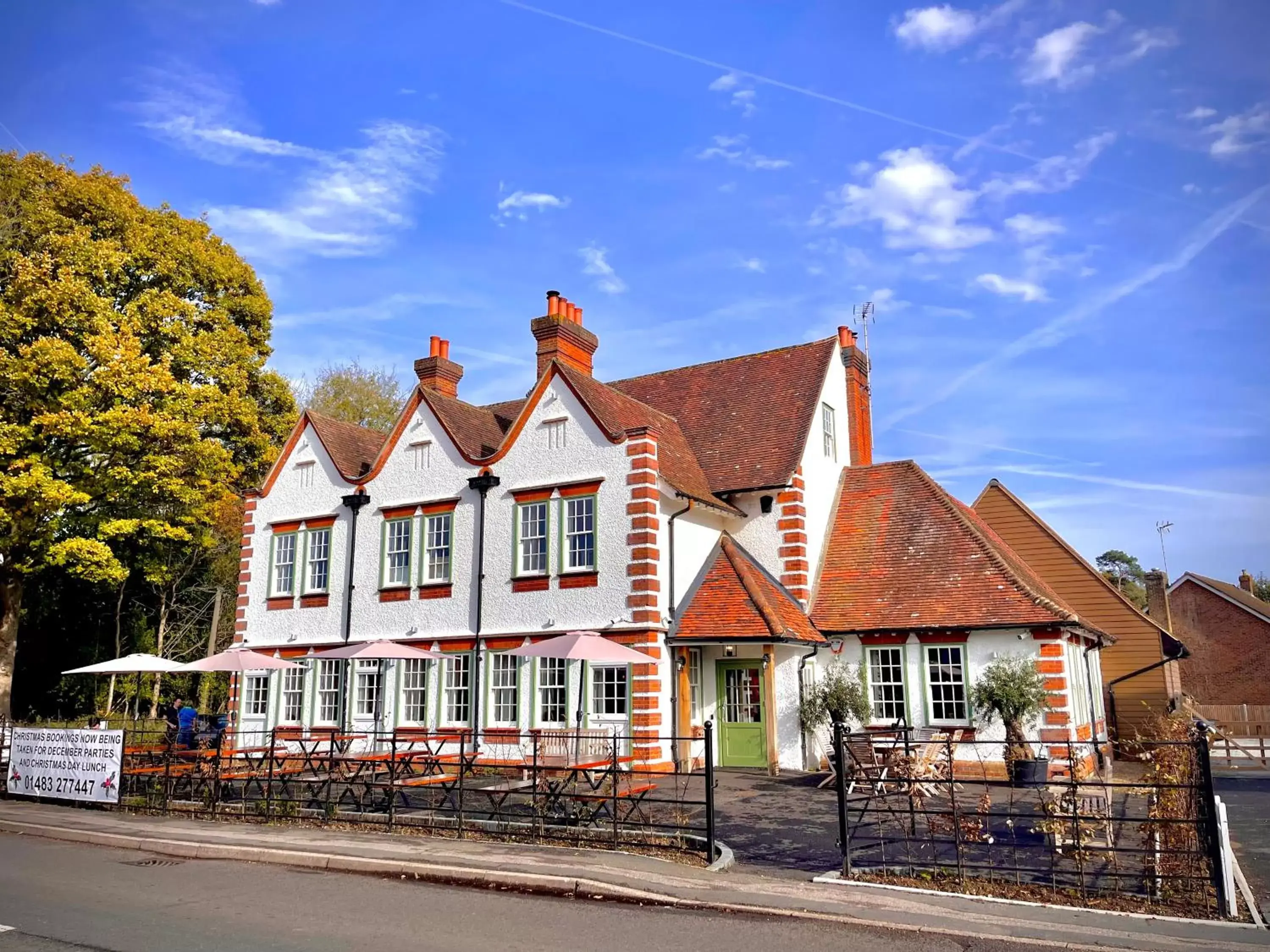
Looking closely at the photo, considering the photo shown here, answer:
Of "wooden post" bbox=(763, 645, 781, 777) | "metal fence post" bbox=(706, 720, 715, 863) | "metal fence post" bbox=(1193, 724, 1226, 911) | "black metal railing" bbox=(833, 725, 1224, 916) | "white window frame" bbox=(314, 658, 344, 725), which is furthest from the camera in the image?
"white window frame" bbox=(314, 658, 344, 725)

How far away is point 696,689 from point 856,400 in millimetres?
11287

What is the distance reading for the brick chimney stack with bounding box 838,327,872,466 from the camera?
2911cm

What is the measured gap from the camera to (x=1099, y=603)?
2858cm

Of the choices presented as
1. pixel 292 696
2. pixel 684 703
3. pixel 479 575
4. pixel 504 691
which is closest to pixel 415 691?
pixel 504 691

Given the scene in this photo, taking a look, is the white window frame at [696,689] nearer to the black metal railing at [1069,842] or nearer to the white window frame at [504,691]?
the white window frame at [504,691]

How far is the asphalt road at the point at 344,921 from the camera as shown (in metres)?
8.40

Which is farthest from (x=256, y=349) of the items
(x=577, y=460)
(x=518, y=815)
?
(x=518, y=815)

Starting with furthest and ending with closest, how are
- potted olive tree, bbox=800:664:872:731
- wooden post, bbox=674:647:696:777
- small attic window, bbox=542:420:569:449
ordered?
1. small attic window, bbox=542:420:569:449
2. wooden post, bbox=674:647:696:777
3. potted olive tree, bbox=800:664:872:731

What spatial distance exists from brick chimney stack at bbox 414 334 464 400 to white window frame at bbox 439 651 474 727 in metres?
8.53

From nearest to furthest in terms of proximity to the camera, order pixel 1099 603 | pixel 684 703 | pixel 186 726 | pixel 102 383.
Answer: pixel 684 703
pixel 186 726
pixel 102 383
pixel 1099 603

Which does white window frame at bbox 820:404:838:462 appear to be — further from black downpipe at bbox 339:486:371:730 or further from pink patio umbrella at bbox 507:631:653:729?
black downpipe at bbox 339:486:371:730

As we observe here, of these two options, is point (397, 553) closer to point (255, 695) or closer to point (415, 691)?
point (415, 691)

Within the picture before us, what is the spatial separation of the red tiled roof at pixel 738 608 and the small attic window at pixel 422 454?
7850 mm

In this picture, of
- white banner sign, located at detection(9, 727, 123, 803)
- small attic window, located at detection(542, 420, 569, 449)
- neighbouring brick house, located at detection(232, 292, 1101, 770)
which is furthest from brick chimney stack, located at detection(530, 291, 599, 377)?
white banner sign, located at detection(9, 727, 123, 803)
